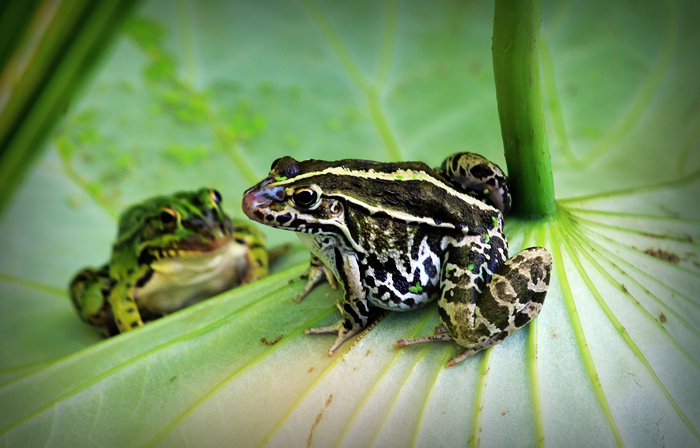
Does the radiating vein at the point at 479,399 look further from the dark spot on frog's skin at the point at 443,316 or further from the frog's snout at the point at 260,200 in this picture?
the frog's snout at the point at 260,200

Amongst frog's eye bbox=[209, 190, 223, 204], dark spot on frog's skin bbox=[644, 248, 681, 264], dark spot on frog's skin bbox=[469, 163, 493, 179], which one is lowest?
dark spot on frog's skin bbox=[644, 248, 681, 264]

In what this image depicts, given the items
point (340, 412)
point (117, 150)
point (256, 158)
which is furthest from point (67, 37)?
point (340, 412)

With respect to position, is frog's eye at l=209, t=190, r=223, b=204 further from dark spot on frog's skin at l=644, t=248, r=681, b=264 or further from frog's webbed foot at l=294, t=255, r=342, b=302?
dark spot on frog's skin at l=644, t=248, r=681, b=264

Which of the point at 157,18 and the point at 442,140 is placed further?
the point at 157,18

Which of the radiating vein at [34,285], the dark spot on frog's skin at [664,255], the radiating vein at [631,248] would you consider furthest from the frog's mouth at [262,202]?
the radiating vein at [34,285]

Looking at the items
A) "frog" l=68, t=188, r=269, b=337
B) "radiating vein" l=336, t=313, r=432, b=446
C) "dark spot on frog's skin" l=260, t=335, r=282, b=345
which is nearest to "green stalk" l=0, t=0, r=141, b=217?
"frog" l=68, t=188, r=269, b=337

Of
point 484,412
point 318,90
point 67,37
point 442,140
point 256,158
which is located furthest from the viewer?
point 318,90

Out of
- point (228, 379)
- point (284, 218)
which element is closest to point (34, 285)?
point (228, 379)

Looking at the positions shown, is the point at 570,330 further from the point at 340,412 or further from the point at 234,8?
the point at 234,8
